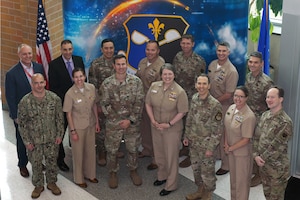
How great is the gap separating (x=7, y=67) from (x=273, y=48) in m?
4.36

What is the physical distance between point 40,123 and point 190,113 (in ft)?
5.84

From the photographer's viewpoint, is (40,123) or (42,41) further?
(42,41)

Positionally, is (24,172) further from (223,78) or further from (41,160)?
(223,78)

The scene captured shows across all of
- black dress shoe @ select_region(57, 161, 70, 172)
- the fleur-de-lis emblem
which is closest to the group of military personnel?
black dress shoe @ select_region(57, 161, 70, 172)

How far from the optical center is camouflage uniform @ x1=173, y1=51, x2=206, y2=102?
7469mm

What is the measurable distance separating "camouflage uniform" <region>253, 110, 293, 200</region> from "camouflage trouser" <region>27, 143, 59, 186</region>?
2.45m

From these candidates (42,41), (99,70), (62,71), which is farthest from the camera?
(42,41)

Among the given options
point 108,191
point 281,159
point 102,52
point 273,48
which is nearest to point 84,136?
point 108,191

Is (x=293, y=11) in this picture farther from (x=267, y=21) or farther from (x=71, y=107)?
(x=71, y=107)

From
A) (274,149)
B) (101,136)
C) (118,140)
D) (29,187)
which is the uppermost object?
(274,149)

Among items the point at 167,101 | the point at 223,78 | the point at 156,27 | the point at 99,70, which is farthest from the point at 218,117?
the point at 156,27

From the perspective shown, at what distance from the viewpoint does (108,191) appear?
23.3 feet

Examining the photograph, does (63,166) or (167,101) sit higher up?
(167,101)

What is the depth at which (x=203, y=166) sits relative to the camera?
6414 millimetres
